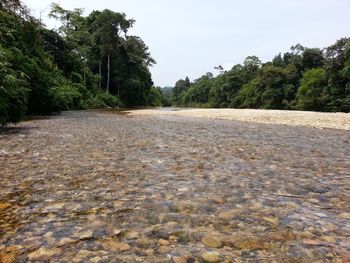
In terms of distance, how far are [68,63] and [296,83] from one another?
41.2 metres

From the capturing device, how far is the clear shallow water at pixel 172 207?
11.4 ft

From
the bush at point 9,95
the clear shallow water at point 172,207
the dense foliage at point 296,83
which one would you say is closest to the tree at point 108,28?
the dense foliage at point 296,83

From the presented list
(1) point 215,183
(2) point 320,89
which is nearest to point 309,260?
(1) point 215,183

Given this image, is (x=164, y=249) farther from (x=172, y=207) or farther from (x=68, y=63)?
(x=68, y=63)

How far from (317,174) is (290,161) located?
1361 mm

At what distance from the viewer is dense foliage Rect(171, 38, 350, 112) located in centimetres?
4734

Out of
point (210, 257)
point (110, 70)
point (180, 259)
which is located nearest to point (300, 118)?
point (210, 257)

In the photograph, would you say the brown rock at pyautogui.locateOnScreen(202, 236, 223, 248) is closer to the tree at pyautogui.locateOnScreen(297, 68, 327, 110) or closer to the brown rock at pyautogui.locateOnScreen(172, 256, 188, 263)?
the brown rock at pyautogui.locateOnScreen(172, 256, 188, 263)

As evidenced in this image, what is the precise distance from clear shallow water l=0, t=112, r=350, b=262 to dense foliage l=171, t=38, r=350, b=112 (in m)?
43.7

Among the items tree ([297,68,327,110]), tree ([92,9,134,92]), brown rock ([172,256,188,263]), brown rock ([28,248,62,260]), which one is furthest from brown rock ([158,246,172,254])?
tree ([92,9,134,92])

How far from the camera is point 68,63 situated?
161 ft

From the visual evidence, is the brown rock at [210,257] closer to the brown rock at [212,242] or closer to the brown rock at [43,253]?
the brown rock at [212,242]

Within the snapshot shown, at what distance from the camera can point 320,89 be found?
52844 mm

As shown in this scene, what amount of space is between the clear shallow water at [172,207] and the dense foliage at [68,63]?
831 cm
